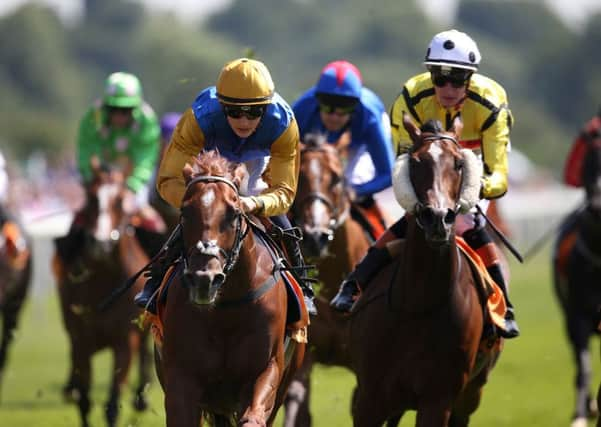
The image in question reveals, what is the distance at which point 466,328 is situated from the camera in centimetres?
785

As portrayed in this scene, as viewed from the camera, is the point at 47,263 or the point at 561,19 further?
the point at 561,19

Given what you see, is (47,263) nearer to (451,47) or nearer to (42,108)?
(451,47)

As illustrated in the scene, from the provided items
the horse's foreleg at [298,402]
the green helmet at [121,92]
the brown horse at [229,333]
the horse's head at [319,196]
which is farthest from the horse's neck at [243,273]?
the green helmet at [121,92]

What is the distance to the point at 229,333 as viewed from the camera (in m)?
7.19

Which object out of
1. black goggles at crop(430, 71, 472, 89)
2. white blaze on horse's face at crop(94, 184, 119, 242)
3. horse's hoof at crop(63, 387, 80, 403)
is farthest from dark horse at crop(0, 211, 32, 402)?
black goggles at crop(430, 71, 472, 89)

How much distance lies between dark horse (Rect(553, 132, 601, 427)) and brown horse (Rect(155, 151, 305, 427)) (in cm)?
561

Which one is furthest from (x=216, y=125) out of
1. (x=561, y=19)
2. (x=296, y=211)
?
(x=561, y=19)

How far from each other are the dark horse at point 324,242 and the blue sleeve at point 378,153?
276mm

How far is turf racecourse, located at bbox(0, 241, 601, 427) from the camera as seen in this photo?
39.3ft

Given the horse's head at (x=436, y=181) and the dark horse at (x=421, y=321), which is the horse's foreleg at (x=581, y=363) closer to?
the dark horse at (x=421, y=321)

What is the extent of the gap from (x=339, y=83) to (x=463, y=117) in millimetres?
1947

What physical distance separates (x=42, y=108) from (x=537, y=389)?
2911 inches

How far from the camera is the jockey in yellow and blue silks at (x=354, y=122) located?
1065 cm

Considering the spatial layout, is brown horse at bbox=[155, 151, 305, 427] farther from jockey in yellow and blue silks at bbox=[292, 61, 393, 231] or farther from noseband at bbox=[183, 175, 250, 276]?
jockey in yellow and blue silks at bbox=[292, 61, 393, 231]
